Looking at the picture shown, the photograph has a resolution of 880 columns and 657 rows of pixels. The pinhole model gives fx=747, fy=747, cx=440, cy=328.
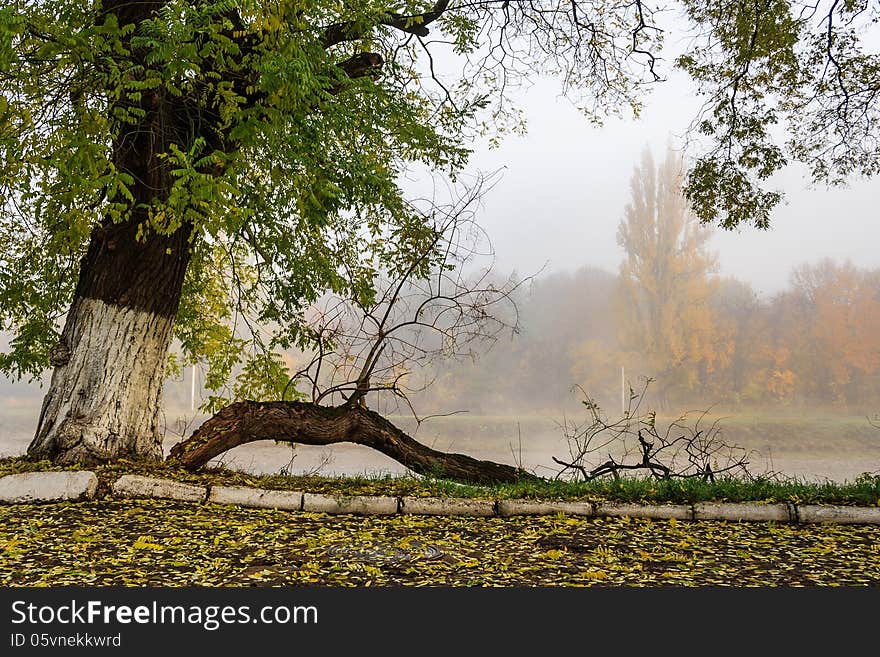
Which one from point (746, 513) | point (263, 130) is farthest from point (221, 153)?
point (746, 513)

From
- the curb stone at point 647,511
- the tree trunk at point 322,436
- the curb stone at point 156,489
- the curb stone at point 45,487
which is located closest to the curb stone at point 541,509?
A: the curb stone at point 647,511

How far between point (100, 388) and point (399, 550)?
3560mm

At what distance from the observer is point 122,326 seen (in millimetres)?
6613

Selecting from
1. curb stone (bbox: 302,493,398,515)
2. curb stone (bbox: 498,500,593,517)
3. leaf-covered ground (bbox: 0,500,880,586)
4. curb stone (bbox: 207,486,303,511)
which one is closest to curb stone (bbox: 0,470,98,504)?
leaf-covered ground (bbox: 0,500,880,586)

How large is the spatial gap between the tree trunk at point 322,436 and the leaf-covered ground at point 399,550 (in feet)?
3.81

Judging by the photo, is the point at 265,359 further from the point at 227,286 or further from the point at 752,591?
the point at 752,591

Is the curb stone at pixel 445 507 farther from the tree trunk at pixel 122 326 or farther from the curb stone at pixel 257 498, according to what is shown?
the tree trunk at pixel 122 326

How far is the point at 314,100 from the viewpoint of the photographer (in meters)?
5.63

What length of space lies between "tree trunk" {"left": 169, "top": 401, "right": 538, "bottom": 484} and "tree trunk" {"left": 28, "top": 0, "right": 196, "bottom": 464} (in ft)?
1.92

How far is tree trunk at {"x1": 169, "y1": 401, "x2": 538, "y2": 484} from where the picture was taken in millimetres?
6703

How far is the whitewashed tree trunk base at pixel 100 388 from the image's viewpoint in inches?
252

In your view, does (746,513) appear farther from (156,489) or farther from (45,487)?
(45,487)

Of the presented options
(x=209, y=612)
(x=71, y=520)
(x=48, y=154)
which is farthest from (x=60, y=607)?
(x=48, y=154)

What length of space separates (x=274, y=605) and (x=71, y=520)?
2.58m
